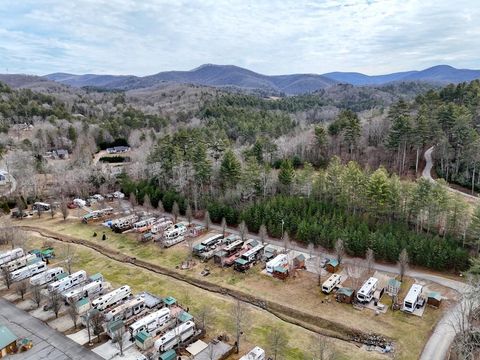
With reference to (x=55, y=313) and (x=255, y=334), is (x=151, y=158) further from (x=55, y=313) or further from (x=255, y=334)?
(x=255, y=334)

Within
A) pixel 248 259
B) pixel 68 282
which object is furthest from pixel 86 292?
pixel 248 259

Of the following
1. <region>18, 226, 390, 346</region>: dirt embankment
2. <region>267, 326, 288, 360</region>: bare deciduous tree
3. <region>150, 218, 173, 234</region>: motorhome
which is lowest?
<region>18, 226, 390, 346</region>: dirt embankment

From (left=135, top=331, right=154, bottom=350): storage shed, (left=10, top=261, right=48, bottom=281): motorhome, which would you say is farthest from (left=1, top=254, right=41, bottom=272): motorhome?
(left=135, top=331, right=154, bottom=350): storage shed

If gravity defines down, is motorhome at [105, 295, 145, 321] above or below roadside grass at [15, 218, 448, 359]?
above

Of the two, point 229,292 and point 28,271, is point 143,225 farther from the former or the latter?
point 229,292

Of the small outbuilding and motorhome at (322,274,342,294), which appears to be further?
motorhome at (322,274,342,294)

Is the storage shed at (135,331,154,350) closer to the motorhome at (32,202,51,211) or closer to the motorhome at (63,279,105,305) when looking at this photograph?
the motorhome at (63,279,105,305)

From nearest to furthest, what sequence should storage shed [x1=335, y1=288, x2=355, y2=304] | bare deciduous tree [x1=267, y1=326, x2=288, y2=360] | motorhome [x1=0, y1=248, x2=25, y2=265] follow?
1. bare deciduous tree [x1=267, y1=326, x2=288, y2=360]
2. storage shed [x1=335, y1=288, x2=355, y2=304]
3. motorhome [x1=0, y1=248, x2=25, y2=265]

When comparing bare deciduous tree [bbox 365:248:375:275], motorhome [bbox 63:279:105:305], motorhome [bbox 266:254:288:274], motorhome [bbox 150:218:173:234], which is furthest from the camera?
motorhome [bbox 150:218:173:234]
